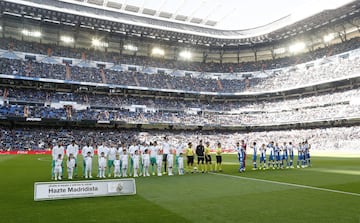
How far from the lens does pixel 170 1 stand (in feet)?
169

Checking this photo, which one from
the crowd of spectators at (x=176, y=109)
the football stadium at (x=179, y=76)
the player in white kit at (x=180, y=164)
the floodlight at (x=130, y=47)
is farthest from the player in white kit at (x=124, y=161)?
the floodlight at (x=130, y=47)

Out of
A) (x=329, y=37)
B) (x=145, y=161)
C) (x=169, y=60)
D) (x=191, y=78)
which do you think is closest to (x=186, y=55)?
(x=169, y=60)

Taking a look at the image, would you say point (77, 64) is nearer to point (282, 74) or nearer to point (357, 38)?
point (282, 74)

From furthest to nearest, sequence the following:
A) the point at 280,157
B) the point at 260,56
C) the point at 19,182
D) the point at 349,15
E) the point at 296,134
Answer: the point at 260,56, the point at 296,134, the point at 349,15, the point at 280,157, the point at 19,182

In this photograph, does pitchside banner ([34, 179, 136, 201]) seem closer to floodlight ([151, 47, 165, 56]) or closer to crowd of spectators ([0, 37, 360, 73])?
crowd of spectators ([0, 37, 360, 73])

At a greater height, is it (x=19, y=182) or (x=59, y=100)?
(x=59, y=100)

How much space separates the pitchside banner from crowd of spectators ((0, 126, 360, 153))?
82.8 ft

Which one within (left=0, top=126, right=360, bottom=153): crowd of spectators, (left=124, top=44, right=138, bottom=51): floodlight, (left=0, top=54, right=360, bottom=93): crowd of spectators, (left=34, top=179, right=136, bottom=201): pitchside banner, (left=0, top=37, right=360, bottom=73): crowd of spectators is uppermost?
(left=124, top=44, right=138, bottom=51): floodlight

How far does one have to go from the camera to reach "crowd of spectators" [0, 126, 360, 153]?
42.3m

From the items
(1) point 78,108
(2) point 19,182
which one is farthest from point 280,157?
(1) point 78,108

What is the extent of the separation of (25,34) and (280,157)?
49.7m

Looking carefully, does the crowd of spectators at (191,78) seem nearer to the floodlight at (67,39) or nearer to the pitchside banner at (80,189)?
the floodlight at (67,39)

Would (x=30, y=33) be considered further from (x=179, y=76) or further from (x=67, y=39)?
(x=179, y=76)

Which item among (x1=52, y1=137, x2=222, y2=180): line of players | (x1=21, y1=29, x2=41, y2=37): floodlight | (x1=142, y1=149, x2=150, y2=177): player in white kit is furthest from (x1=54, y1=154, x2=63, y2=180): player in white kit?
(x1=21, y1=29, x2=41, y2=37): floodlight
